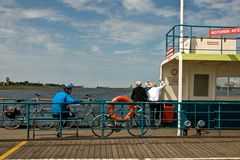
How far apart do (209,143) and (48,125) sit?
5.77m

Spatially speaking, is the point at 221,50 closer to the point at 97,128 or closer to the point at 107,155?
the point at 97,128

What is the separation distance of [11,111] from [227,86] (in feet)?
27.1

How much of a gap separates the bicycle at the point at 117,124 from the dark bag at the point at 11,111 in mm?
3801

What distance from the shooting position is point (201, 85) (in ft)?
38.3

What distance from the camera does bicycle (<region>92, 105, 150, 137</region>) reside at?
Answer: 9.47 metres

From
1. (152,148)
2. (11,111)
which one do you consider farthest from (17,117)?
(152,148)

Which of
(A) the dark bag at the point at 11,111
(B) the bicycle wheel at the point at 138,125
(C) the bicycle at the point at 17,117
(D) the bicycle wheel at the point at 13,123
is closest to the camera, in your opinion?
(B) the bicycle wheel at the point at 138,125

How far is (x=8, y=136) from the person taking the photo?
9.92 metres

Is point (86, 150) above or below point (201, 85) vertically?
below

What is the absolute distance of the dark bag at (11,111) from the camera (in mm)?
11932

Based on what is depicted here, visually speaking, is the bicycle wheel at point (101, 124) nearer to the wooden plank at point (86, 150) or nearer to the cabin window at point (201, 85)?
the wooden plank at point (86, 150)

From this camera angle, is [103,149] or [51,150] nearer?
[51,150]

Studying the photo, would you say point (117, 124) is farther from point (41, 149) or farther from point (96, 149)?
point (41, 149)

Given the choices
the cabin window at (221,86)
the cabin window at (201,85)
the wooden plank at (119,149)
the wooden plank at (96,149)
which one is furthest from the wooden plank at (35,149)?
the cabin window at (221,86)
